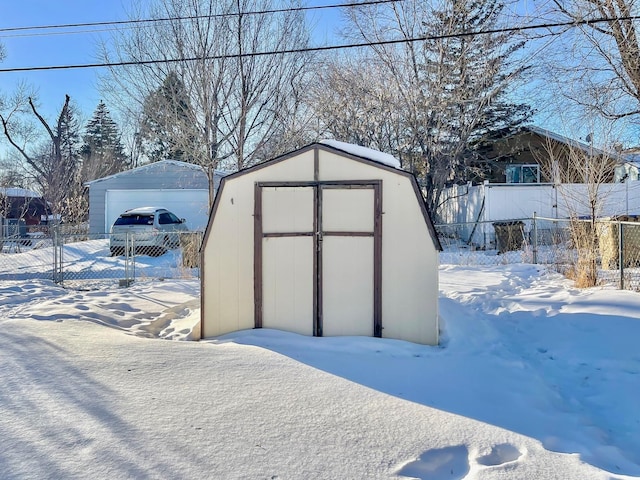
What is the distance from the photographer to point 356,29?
55.2 ft

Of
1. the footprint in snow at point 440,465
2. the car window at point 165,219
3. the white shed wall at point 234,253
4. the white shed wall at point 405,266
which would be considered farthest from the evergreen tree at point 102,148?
the footprint in snow at point 440,465

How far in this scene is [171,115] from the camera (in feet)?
43.0

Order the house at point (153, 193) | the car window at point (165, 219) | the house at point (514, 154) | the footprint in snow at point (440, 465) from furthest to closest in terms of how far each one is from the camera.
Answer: the house at point (514, 154) < the house at point (153, 193) < the car window at point (165, 219) < the footprint in snow at point (440, 465)

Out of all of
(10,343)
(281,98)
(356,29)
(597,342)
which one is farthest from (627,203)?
(10,343)

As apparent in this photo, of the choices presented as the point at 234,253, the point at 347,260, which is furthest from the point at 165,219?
the point at 347,260

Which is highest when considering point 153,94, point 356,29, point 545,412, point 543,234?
point 356,29

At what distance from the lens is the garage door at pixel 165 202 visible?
→ 64.2 ft

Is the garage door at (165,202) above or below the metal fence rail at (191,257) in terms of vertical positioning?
above

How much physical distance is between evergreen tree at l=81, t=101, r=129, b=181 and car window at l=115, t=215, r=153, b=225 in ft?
68.2

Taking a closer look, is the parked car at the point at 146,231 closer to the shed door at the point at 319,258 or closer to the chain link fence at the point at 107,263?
the chain link fence at the point at 107,263

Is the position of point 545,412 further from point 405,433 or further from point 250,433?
point 250,433

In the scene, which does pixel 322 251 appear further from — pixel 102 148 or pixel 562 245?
pixel 102 148

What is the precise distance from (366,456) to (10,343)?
372cm

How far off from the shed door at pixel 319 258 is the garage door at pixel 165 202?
1454cm
